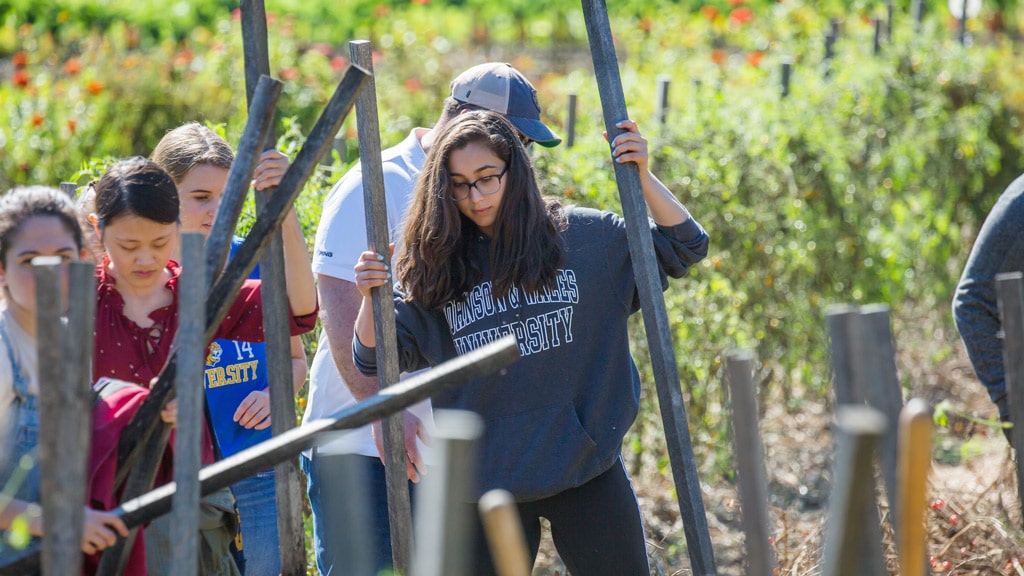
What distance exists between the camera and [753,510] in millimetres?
1604

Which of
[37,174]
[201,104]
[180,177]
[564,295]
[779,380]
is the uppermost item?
[201,104]

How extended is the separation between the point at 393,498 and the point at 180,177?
1032 mm

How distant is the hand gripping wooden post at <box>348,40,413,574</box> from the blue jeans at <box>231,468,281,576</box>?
0.56 meters

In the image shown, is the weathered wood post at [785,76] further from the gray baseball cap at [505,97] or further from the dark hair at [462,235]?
the dark hair at [462,235]

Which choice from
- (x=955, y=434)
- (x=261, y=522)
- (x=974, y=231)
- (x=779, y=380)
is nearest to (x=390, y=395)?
(x=261, y=522)

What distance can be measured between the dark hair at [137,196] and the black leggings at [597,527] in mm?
947

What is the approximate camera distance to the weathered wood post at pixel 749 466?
160 centimetres

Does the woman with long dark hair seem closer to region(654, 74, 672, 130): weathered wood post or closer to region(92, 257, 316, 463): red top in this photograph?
region(92, 257, 316, 463): red top

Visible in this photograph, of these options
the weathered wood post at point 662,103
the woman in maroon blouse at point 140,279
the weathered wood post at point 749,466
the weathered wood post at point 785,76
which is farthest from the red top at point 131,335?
the weathered wood post at point 785,76

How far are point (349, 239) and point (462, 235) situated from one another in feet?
0.89

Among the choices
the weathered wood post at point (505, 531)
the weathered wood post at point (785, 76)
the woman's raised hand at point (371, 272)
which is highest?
the weathered wood post at point (785, 76)

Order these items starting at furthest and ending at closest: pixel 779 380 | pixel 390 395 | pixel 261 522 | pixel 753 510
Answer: pixel 779 380 < pixel 261 522 < pixel 390 395 < pixel 753 510

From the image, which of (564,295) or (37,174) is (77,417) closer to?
(564,295)

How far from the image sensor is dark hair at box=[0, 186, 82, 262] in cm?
206
